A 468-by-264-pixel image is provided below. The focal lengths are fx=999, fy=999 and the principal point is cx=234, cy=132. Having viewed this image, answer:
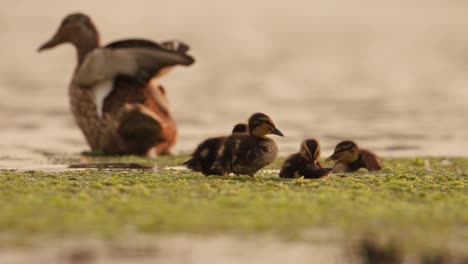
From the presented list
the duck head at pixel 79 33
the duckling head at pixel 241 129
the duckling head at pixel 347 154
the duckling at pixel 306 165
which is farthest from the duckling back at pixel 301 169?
the duck head at pixel 79 33

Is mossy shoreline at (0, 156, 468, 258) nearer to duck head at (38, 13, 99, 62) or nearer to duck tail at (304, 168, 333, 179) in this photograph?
duck tail at (304, 168, 333, 179)

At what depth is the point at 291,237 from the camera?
4.77 meters

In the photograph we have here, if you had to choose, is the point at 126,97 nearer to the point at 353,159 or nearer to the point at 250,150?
the point at 353,159

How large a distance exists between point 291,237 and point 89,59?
5342 mm

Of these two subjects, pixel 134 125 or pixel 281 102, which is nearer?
pixel 134 125

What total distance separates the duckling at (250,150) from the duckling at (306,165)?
0.18m

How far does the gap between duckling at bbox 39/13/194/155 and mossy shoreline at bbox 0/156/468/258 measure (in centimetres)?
216

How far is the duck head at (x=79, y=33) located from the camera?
10.6 m

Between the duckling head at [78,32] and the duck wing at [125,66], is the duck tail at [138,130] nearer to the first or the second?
the duck wing at [125,66]

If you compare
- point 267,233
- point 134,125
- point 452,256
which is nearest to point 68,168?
point 134,125

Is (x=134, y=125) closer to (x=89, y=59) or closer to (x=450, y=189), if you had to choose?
(x=89, y=59)

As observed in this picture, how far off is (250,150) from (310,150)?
585 mm

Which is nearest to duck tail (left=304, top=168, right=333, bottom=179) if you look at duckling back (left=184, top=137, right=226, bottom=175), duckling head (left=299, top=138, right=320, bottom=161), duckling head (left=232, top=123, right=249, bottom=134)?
duckling head (left=299, top=138, right=320, bottom=161)

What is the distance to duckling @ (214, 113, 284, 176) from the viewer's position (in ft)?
23.8
